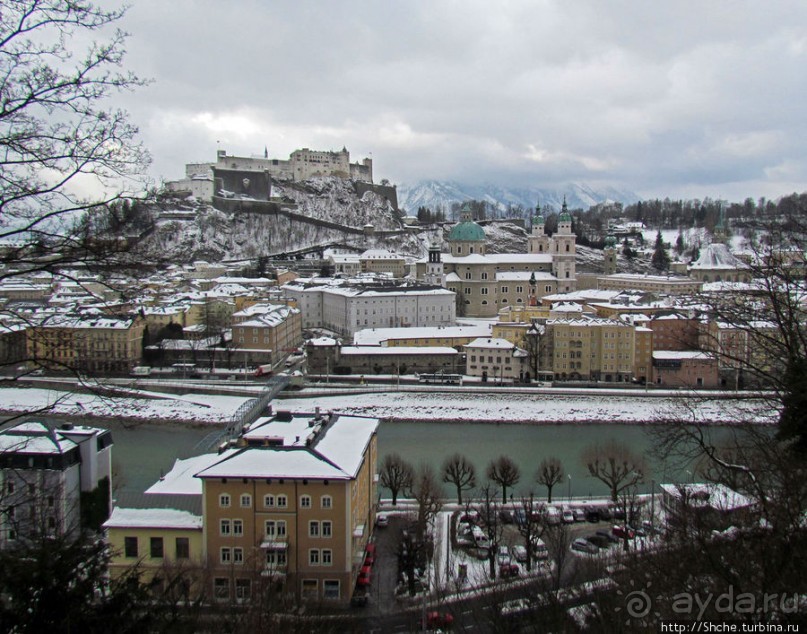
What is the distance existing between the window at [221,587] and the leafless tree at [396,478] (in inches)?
84.7

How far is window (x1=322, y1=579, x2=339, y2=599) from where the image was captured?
4535mm

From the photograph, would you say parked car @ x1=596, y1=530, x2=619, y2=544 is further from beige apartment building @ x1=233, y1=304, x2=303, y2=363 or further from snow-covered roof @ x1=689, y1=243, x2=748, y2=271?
snow-covered roof @ x1=689, y1=243, x2=748, y2=271

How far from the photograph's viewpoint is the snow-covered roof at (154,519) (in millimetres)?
4645

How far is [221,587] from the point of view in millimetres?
4371

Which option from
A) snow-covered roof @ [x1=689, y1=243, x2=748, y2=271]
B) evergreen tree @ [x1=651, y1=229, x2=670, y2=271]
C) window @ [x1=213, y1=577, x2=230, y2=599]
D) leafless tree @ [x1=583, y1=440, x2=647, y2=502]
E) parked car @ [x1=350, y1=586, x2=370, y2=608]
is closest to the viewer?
window @ [x1=213, y1=577, x2=230, y2=599]

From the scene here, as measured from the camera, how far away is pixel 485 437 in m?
9.48

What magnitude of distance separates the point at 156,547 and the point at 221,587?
603 millimetres

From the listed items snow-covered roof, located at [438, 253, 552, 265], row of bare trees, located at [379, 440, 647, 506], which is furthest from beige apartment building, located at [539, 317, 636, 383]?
snow-covered roof, located at [438, 253, 552, 265]

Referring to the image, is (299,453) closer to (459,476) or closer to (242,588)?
(242,588)

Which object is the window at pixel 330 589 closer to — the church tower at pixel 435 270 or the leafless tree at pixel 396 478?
the leafless tree at pixel 396 478

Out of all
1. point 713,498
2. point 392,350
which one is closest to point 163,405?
point 392,350

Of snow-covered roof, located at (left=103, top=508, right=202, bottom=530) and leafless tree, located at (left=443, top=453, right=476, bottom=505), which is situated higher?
snow-covered roof, located at (left=103, top=508, right=202, bottom=530)

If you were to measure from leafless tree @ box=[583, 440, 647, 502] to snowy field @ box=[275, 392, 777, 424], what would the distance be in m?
1.85

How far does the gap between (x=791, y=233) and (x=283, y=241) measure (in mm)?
29343
